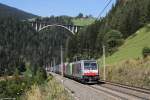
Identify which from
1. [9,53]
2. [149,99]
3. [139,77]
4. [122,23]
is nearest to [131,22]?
[122,23]

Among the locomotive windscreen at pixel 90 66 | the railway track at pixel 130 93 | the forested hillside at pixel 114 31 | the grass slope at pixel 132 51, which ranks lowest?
the railway track at pixel 130 93

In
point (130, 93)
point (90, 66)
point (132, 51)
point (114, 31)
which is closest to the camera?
point (130, 93)

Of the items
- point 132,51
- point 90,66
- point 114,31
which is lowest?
point 90,66

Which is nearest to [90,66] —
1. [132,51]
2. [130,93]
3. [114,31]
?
[130,93]

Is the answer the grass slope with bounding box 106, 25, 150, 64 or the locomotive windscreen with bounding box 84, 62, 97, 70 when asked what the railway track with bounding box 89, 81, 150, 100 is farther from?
the grass slope with bounding box 106, 25, 150, 64

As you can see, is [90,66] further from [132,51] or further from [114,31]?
[114,31]

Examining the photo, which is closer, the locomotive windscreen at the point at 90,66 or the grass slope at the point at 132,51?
the locomotive windscreen at the point at 90,66

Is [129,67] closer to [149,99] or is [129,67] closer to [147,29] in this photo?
[149,99]

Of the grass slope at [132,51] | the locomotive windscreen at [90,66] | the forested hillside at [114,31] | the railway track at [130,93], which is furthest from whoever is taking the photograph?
the forested hillside at [114,31]

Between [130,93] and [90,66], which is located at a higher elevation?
[90,66]

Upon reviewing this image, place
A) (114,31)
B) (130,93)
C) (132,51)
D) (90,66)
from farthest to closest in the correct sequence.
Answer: (114,31), (132,51), (90,66), (130,93)

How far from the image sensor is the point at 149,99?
26531 mm

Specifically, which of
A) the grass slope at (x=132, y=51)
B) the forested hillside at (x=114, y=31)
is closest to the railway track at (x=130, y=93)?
the grass slope at (x=132, y=51)

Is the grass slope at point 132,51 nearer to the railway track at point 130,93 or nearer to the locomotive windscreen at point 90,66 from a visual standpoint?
the locomotive windscreen at point 90,66
